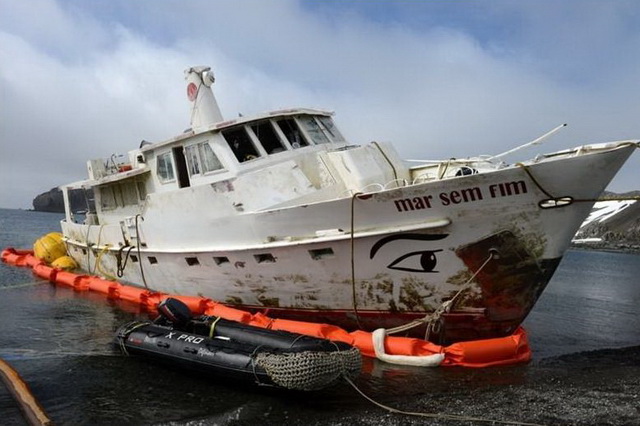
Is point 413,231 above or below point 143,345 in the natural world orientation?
above

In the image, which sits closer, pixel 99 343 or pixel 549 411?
pixel 549 411

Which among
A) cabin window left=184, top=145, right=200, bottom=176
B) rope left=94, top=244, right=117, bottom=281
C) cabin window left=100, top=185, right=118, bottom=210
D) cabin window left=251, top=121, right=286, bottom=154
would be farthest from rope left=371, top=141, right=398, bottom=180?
rope left=94, top=244, right=117, bottom=281

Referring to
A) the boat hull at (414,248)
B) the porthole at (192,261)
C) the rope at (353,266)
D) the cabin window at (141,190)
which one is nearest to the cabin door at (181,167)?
the boat hull at (414,248)

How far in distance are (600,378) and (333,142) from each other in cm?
641

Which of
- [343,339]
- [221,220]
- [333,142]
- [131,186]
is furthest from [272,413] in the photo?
[131,186]

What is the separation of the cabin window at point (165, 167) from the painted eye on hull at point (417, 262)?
524 cm

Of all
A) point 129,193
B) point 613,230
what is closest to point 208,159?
point 129,193

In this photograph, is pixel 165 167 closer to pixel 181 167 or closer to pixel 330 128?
pixel 181 167

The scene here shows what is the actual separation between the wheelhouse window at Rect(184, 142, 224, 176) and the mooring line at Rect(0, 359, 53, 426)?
4558 millimetres

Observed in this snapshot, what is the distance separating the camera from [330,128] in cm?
1105

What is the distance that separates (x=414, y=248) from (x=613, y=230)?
65371mm

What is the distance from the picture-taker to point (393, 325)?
8094mm

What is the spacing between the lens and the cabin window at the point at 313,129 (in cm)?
1040

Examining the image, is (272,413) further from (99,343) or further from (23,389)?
(99,343)
